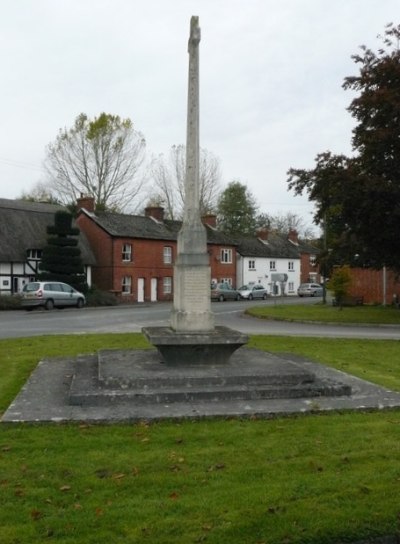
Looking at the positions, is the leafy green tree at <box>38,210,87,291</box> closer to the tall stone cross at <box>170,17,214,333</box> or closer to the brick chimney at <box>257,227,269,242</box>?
the brick chimney at <box>257,227,269,242</box>

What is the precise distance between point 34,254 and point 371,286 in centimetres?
2460

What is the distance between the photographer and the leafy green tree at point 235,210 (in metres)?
83.7

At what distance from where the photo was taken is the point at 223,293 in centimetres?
5703

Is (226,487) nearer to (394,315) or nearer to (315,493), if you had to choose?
(315,493)

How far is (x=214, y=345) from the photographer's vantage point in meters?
10.3

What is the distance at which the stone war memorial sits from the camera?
8164 mm

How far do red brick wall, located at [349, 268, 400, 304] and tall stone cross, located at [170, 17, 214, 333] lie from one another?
34856mm

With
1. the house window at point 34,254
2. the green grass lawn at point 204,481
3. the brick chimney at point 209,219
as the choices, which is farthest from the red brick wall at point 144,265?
the green grass lawn at point 204,481

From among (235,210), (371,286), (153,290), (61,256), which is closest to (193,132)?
(61,256)

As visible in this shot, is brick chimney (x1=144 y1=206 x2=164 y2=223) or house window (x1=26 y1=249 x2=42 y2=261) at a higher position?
brick chimney (x1=144 y1=206 x2=164 y2=223)

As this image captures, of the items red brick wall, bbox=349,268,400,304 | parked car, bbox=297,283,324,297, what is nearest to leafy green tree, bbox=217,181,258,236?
parked car, bbox=297,283,324,297

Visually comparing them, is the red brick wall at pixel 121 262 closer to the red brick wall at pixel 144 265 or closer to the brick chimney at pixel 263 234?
the red brick wall at pixel 144 265

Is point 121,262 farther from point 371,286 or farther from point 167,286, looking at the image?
point 371,286

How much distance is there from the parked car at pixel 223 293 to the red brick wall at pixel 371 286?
13153 mm
